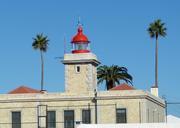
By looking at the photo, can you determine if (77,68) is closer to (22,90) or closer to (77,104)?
(77,104)

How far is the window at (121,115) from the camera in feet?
234

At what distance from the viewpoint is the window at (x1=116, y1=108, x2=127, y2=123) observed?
234 feet

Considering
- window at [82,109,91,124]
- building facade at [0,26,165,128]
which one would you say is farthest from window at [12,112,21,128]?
window at [82,109,91,124]

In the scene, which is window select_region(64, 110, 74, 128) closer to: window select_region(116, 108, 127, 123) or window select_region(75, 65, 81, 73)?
window select_region(116, 108, 127, 123)

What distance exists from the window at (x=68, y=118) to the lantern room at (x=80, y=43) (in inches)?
214

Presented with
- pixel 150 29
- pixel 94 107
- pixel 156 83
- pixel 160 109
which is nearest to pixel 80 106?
pixel 94 107

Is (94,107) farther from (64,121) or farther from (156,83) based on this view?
(156,83)

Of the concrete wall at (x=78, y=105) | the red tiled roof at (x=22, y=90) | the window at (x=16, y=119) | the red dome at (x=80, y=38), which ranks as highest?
the red dome at (x=80, y=38)

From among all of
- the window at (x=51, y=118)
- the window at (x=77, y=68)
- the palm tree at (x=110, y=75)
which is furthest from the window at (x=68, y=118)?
the palm tree at (x=110, y=75)

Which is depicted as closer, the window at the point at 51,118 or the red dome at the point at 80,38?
the window at the point at 51,118

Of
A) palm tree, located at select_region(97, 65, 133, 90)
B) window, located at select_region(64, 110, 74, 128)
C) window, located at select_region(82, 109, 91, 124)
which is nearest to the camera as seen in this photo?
window, located at select_region(64, 110, 74, 128)

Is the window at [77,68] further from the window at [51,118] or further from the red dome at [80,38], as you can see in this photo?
the window at [51,118]

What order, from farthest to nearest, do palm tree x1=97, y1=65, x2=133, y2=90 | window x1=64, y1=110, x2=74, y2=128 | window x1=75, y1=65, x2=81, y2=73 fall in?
palm tree x1=97, y1=65, x2=133, y2=90
window x1=75, y1=65, x2=81, y2=73
window x1=64, y1=110, x2=74, y2=128

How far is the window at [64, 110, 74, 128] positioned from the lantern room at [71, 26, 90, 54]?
5438 millimetres
